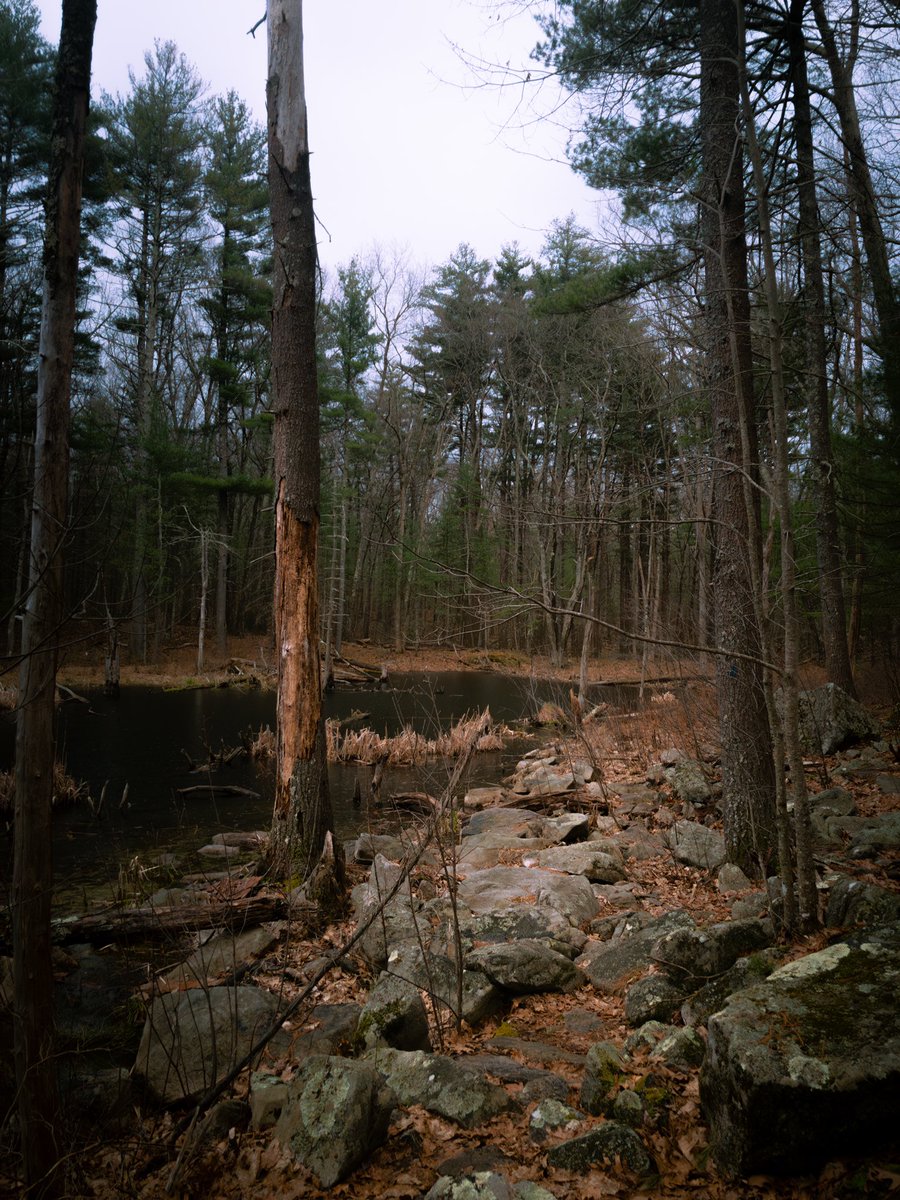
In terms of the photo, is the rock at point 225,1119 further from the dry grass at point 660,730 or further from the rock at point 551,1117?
the dry grass at point 660,730

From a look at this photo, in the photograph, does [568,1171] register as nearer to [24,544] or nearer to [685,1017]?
[685,1017]

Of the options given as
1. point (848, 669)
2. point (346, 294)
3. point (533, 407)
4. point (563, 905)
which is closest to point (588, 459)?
point (533, 407)

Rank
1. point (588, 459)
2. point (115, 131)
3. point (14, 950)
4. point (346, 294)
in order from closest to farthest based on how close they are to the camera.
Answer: point (14, 950) → point (115, 131) → point (588, 459) → point (346, 294)

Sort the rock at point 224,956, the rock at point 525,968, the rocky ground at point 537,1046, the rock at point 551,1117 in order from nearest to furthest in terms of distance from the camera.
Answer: the rocky ground at point 537,1046, the rock at point 551,1117, the rock at point 525,968, the rock at point 224,956

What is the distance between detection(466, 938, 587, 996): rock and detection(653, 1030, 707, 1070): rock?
1.06 m

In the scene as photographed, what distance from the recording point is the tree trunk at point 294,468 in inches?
209

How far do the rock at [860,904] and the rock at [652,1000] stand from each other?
32.2 inches

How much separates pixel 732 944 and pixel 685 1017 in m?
0.58

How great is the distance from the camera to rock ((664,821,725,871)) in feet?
17.3

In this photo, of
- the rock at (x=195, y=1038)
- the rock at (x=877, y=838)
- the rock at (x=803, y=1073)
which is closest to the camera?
the rock at (x=803, y=1073)

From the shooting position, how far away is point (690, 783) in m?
7.35

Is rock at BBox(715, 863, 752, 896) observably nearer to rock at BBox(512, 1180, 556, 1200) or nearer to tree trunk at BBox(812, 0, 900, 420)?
rock at BBox(512, 1180, 556, 1200)

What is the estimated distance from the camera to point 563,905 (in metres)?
4.69

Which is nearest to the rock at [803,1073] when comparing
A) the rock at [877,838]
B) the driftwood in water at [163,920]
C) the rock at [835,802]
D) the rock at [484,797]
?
the rock at [877,838]
